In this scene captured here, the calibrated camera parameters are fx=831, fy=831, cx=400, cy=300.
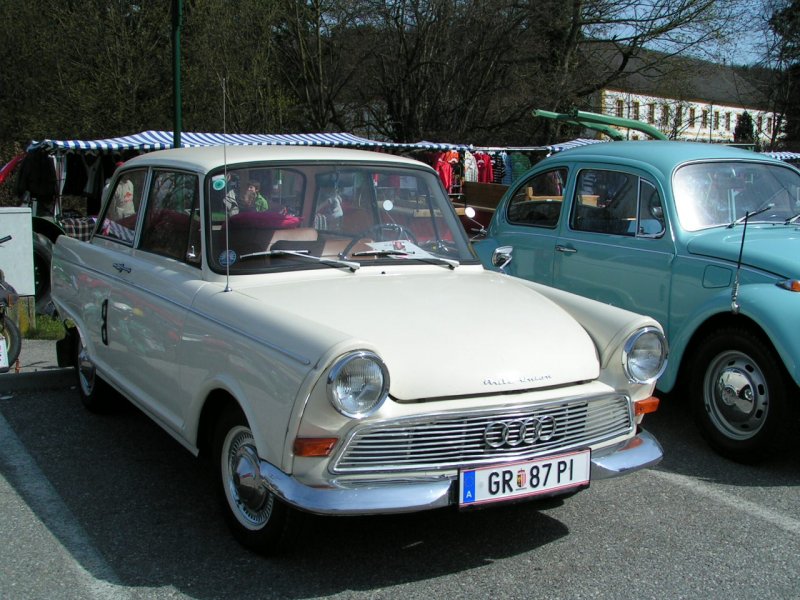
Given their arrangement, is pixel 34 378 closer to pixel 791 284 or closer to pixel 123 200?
pixel 123 200

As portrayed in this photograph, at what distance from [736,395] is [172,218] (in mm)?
3235

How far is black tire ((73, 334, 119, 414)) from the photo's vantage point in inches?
202

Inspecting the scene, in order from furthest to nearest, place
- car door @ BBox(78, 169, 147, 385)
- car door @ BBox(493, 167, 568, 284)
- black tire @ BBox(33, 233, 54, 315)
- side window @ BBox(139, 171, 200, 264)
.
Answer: black tire @ BBox(33, 233, 54, 315) → car door @ BBox(493, 167, 568, 284) → car door @ BBox(78, 169, 147, 385) → side window @ BBox(139, 171, 200, 264)

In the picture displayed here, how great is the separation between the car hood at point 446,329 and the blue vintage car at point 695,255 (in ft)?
3.79

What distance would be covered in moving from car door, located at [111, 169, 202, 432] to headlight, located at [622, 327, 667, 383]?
193 centimetres

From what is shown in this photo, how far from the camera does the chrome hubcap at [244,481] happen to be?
10.7 feet

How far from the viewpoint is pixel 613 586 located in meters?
3.17

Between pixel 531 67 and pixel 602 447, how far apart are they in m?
22.7

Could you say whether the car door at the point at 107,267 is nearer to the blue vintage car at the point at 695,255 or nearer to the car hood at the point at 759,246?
the blue vintage car at the point at 695,255

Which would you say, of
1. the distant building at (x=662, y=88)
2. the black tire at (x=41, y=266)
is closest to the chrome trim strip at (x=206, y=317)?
the black tire at (x=41, y=266)

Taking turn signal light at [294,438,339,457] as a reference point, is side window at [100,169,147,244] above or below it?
above

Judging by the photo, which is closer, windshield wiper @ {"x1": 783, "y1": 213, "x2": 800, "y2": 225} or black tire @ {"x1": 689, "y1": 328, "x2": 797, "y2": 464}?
black tire @ {"x1": 689, "y1": 328, "x2": 797, "y2": 464}

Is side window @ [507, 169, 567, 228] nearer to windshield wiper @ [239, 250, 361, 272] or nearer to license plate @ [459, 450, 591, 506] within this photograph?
windshield wiper @ [239, 250, 361, 272]

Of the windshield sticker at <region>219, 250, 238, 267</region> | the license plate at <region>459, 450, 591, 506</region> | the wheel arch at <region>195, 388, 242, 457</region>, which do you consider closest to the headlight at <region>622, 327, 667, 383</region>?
the license plate at <region>459, 450, 591, 506</region>
